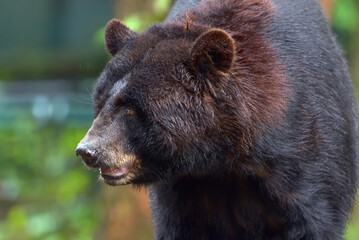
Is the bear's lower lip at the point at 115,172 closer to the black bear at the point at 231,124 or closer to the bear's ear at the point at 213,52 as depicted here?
the black bear at the point at 231,124

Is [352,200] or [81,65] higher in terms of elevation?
[352,200]

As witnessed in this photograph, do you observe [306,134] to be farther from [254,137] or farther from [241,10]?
[241,10]

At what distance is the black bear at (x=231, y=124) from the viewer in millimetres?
4609

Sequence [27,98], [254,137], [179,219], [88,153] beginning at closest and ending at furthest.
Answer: [88,153], [254,137], [179,219], [27,98]

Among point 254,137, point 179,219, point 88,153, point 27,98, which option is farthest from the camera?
point 27,98

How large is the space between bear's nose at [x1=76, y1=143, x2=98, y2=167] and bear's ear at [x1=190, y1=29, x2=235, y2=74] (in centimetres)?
79

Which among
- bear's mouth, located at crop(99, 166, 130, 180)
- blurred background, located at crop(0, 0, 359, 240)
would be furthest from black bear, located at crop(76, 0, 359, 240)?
blurred background, located at crop(0, 0, 359, 240)

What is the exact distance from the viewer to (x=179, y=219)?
207 inches

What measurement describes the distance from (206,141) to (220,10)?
95 cm

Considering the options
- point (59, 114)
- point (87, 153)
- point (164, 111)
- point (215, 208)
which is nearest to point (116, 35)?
point (164, 111)

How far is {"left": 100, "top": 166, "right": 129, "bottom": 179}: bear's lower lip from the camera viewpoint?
15.2 ft

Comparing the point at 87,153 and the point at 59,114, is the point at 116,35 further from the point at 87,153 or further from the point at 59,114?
the point at 59,114

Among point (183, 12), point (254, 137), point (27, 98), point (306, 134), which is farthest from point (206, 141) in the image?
point (27, 98)

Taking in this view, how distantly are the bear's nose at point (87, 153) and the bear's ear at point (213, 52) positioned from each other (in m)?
0.79
